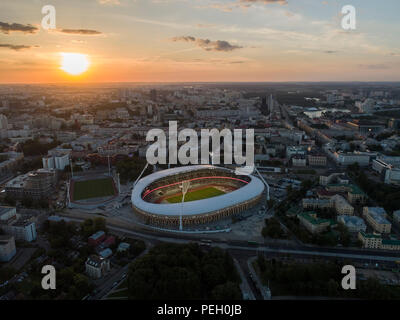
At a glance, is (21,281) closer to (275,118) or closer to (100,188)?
(100,188)

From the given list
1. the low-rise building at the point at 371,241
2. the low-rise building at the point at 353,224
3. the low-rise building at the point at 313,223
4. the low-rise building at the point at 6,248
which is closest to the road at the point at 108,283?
the low-rise building at the point at 6,248

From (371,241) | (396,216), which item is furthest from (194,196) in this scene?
(396,216)

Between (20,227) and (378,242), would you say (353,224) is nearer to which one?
(378,242)

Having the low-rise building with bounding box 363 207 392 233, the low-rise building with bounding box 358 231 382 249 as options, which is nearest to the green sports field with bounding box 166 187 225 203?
the low-rise building with bounding box 363 207 392 233

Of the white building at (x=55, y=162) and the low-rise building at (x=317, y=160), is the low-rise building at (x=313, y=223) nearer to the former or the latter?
the low-rise building at (x=317, y=160)

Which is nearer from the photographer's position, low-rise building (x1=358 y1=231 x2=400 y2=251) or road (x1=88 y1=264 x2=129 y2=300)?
road (x1=88 y1=264 x2=129 y2=300)

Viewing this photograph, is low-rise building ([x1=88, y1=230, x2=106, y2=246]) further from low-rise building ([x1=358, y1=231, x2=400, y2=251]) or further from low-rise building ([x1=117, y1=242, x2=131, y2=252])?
low-rise building ([x1=358, y1=231, x2=400, y2=251])
